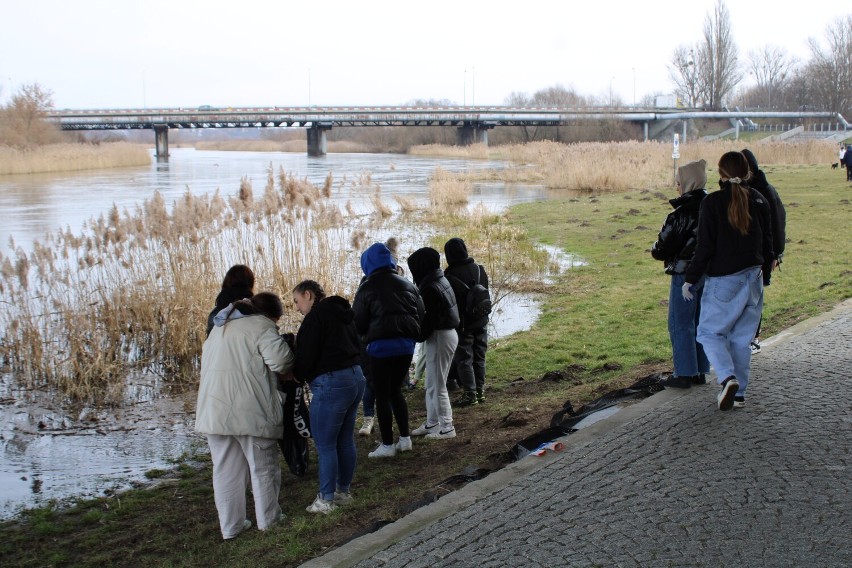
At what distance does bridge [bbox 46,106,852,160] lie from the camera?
87562mm

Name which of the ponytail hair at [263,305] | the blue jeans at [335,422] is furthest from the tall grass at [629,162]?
the ponytail hair at [263,305]

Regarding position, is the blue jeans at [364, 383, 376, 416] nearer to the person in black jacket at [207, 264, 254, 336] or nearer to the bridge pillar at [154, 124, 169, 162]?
the person in black jacket at [207, 264, 254, 336]

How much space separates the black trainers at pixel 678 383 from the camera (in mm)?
7141

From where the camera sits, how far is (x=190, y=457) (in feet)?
26.6

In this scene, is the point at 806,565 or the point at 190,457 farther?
the point at 190,457

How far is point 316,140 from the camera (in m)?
90.2

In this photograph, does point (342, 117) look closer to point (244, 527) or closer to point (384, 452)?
point (384, 452)

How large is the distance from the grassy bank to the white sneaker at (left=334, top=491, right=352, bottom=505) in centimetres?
12

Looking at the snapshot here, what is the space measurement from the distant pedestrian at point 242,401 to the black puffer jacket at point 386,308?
88 centimetres

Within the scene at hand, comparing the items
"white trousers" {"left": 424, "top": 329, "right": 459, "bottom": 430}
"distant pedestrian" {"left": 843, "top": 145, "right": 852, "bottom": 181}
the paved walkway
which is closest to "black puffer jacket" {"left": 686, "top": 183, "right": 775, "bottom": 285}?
the paved walkway

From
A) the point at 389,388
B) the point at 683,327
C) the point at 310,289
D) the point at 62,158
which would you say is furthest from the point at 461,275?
the point at 62,158

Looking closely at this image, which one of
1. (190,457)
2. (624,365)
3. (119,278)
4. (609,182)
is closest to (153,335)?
(119,278)

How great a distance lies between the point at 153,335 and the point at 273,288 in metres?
1.81

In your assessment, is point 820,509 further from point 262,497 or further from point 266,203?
point 266,203
